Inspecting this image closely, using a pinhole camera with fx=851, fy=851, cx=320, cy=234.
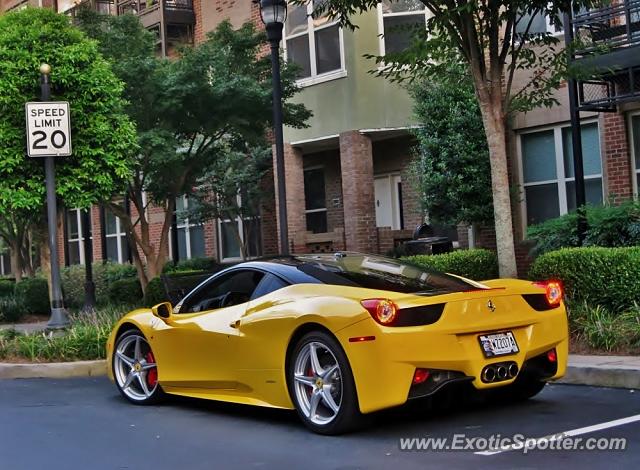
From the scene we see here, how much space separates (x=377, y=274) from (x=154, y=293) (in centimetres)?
953

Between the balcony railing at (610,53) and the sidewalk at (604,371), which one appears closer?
the sidewalk at (604,371)

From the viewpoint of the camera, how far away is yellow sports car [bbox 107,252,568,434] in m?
5.90

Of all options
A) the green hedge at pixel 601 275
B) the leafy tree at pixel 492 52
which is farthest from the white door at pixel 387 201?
the green hedge at pixel 601 275

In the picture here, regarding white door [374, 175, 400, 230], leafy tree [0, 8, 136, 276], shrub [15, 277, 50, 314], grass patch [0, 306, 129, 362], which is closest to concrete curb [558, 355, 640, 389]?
grass patch [0, 306, 129, 362]

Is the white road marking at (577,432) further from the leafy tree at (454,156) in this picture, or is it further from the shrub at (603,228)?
the leafy tree at (454,156)

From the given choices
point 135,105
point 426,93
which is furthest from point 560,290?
point 135,105

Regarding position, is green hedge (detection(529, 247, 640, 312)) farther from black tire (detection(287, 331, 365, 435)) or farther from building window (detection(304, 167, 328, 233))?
building window (detection(304, 167, 328, 233))

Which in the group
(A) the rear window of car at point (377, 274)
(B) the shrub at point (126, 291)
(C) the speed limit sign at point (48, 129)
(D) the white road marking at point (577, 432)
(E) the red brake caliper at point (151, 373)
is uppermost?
(C) the speed limit sign at point (48, 129)

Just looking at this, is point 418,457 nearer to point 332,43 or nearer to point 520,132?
point 520,132

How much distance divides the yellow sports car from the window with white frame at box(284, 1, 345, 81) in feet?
35.2

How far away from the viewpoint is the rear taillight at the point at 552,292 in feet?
22.0

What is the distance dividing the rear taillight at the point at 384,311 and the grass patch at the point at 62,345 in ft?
19.0

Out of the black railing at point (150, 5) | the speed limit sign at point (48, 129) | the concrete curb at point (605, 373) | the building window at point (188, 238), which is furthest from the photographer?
the building window at point (188, 238)

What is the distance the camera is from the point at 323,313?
6.16m
